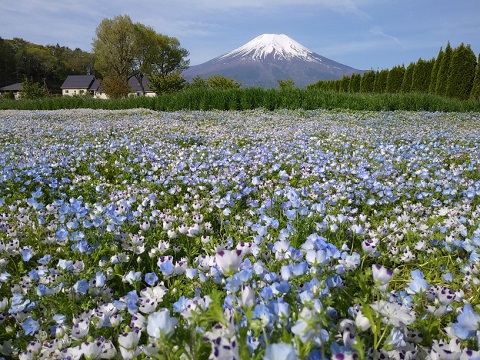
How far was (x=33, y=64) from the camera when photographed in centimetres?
8112

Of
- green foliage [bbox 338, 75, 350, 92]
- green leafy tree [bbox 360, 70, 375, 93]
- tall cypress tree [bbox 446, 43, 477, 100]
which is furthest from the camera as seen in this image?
green foliage [bbox 338, 75, 350, 92]

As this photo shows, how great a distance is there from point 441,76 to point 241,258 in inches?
1054

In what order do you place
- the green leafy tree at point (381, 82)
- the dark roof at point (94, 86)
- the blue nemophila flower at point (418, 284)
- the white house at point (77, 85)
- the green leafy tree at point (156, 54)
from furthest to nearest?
the dark roof at point (94, 86), the white house at point (77, 85), the green leafy tree at point (156, 54), the green leafy tree at point (381, 82), the blue nemophila flower at point (418, 284)

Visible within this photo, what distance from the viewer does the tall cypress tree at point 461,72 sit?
72.8 feet

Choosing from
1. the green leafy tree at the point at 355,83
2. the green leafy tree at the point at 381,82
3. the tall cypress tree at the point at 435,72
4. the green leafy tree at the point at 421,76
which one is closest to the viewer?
the tall cypress tree at the point at 435,72

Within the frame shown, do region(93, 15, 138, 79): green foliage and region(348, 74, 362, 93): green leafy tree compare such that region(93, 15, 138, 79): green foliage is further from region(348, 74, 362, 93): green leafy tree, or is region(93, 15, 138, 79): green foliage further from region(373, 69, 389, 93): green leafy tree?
region(373, 69, 389, 93): green leafy tree

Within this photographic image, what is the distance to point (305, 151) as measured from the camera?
612 centimetres

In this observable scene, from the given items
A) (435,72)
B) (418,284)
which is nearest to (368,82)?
(435,72)

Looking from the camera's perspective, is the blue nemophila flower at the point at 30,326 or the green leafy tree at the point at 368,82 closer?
the blue nemophila flower at the point at 30,326

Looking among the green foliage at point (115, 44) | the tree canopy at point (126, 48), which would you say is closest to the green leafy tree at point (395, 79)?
the tree canopy at point (126, 48)

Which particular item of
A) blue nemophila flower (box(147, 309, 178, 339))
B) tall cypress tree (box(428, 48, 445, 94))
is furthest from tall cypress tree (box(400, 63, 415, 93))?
blue nemophila flower (box(147, 309, 178, 339))

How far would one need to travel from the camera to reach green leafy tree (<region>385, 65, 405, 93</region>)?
26266 millimetres

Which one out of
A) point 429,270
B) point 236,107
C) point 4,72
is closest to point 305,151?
point 429,270

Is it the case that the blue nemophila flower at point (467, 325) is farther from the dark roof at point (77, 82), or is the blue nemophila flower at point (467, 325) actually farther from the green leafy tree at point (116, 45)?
the dark roof at point (77, 82)
